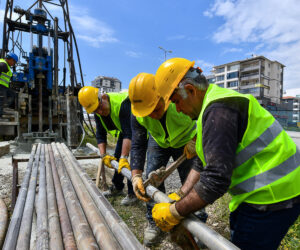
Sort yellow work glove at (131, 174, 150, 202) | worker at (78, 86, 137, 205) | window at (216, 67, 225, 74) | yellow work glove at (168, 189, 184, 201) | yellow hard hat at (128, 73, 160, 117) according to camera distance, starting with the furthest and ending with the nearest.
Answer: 1. window at (216, 67, 225, 74)
2. worker at (78, 86, 137, 205)
3. yellow hard hat at (128, 73, 160, 117)
4. yellow work glove at (131, 174, 150, 202)
5. yellow work glove at (168, 189, 184, 201)

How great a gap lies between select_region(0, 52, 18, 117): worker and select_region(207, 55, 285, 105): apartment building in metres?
45.1

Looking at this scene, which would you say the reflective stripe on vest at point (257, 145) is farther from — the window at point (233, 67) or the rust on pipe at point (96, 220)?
the window at point (233, 67)

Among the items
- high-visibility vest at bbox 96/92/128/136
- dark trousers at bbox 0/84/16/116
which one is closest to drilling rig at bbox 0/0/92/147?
dark trousers at bbox 0/84/16/116

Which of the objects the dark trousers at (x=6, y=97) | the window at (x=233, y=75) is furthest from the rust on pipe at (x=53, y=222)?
the window at (x=233, y=75)

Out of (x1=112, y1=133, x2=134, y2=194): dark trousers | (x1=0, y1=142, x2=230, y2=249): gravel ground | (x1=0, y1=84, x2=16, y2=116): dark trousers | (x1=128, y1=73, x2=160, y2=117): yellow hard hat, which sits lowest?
(x1=0, y1=142, x2=230, y2=249): gravel ground

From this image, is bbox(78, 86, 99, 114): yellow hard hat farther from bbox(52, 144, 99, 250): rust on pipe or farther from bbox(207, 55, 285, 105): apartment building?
bbox(207, 55, 285, 105): apartment building

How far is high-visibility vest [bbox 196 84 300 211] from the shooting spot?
109 cm

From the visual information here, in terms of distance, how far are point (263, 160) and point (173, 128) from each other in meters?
1.31

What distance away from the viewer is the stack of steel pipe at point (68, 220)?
1.16 meters

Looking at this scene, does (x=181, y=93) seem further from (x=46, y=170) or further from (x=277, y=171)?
(x=46, y=170)

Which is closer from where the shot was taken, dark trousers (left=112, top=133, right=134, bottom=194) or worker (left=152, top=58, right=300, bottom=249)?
worker (left=152, top=58, right=300, bottom=249)

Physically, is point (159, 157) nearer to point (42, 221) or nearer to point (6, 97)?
point (42, 221)

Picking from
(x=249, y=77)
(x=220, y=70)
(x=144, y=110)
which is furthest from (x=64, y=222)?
(x=220, y=70)

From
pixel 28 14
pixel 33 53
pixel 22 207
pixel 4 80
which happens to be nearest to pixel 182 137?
pixel 22 207
